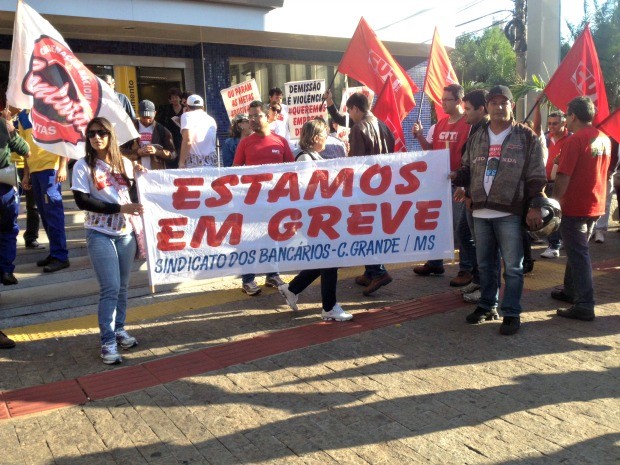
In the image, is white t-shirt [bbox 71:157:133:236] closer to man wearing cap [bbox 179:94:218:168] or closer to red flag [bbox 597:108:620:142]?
man wearing cap [bbox 179:94:218:168]

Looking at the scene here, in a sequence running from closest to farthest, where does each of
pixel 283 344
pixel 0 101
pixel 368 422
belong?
1. pixel 368 422
2. pixel 283 344
3. pixel 0 101

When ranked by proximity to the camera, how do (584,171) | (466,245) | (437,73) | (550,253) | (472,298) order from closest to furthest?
(584,171)
(472,298)
(466,245)
(437,73)
(550,253)

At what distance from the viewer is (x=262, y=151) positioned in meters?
6.14

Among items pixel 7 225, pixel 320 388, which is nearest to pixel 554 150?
pixel 320 388

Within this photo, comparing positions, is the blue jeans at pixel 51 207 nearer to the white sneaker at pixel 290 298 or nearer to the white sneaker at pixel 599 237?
the white sneaker at pixel 290 298

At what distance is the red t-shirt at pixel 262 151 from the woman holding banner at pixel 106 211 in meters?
1.65

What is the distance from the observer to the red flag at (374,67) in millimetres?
7539

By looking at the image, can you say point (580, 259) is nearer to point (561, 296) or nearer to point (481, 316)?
point (561, 296)

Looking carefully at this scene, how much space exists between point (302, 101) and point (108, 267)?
233 inches

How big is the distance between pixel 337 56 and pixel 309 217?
10004 millimetres

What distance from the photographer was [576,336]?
5.04 metres

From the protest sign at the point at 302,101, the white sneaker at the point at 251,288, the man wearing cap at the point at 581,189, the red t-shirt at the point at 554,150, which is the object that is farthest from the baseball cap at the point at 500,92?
the protest sign at the point at 302,101

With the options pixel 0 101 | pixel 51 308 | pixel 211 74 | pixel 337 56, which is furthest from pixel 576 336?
pixel 337 56

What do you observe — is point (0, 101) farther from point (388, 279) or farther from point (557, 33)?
point (557, 33)
